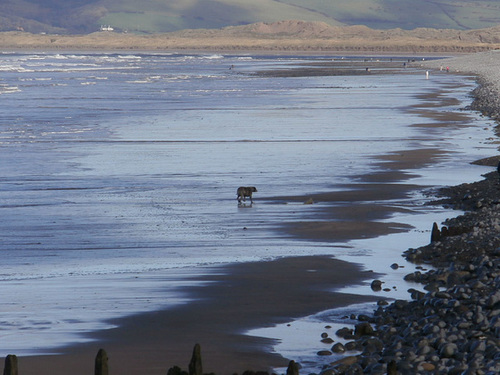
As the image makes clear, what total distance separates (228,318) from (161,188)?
9.60 meters

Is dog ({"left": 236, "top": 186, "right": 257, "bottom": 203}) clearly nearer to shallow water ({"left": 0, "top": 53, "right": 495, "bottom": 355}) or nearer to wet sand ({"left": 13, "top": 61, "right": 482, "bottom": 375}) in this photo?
shallow water ({"left": 0, "top": 53, "right": 495, "bottom": 355})

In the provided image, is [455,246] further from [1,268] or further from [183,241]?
[1,268]

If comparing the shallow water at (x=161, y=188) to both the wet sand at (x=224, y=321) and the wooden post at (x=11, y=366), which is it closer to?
the wet sand at (x=224, y=321)

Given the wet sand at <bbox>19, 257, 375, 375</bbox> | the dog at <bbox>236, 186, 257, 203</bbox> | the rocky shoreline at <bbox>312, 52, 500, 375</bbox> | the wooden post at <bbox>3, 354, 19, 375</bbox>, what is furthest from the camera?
the dog at <bbox>236, 186, 257, 203</bbox>

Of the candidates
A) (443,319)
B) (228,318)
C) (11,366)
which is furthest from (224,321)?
(11,366)

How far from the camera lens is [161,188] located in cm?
1942

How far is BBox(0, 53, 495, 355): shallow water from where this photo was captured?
11.2m

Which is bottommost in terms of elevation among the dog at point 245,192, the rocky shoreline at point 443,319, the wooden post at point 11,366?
the rocky shoreline at point 443,319

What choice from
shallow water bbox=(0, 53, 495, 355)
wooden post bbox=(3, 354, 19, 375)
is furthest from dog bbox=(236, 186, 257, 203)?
wooden post bbox=(3, 354, 19, 375)

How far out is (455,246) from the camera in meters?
12.7

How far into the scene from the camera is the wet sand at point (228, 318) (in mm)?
8523

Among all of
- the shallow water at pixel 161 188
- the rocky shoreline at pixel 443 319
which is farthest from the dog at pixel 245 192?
the rocky shoreline at pixel 443 319

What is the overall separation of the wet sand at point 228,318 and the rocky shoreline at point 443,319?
763 mm

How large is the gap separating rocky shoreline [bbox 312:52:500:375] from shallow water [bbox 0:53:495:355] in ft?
2.25
